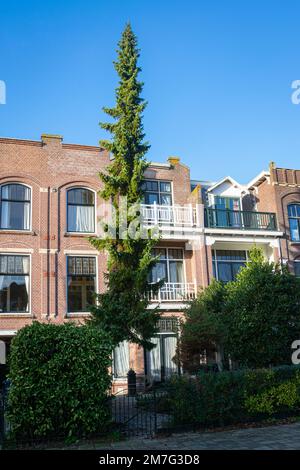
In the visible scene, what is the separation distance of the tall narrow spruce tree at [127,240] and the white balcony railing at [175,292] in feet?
17.7

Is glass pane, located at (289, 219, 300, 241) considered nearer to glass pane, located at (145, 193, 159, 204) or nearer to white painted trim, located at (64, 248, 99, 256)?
glass pane, located at (145, 193, 159, 204)

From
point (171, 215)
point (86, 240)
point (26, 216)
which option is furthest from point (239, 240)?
point (26, 216)

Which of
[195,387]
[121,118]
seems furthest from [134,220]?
[195,387]

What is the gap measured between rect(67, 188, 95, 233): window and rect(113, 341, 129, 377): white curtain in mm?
5559

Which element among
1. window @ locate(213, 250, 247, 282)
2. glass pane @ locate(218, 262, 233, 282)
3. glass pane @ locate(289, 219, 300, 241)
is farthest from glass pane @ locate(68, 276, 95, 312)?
glass pane @ locate(289, 219, 300, 241)

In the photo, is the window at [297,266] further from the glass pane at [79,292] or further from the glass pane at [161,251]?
the glass pane at [79,292]

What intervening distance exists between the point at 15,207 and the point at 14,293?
3943 millimetres

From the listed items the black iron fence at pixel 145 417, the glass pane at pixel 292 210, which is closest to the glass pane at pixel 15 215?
the black iron fence at pixel 145 417

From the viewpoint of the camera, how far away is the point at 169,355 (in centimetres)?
2050

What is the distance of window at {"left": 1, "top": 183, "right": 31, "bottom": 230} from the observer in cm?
2009

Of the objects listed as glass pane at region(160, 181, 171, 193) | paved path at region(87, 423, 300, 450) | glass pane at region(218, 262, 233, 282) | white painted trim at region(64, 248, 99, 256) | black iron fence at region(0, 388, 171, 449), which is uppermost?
glass pane at region(160, 181, 171, 193)

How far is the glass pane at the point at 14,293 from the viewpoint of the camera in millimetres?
19062

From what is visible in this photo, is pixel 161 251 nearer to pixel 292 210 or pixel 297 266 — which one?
pixel 297 266
